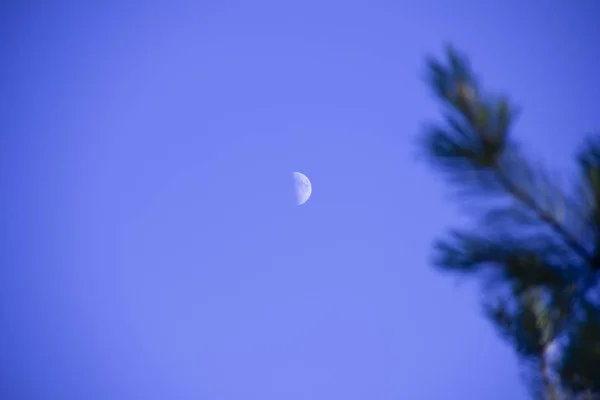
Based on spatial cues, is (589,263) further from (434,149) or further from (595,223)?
(434,149)

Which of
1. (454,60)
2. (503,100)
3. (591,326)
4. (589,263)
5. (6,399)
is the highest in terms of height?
(6,399)

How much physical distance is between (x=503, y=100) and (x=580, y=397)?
222 centimetres

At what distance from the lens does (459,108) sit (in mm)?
1847

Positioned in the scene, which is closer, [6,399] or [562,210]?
[562,210]

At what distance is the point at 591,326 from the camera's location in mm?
1834

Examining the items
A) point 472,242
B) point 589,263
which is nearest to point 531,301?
point 589,263

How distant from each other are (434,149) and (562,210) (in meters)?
0.60

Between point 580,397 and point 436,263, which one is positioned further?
point 580,397

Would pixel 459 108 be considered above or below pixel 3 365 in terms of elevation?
below

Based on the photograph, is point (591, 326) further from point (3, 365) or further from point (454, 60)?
point (3, 365)

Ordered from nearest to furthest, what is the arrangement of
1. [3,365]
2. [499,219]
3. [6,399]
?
[499,219] → [6,399] → [3,365]

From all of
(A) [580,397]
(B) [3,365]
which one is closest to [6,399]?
(B) [3,365]

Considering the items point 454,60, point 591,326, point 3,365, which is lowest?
point 591,326

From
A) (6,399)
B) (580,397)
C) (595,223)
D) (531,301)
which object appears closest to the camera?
(595,223)
